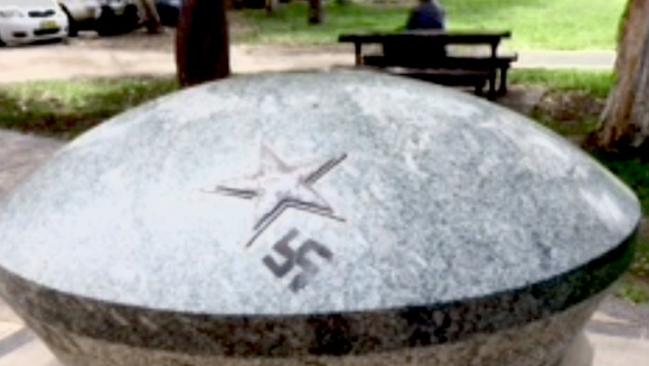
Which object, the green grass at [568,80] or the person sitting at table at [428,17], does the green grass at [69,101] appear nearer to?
the person sitting at table at [428,17]

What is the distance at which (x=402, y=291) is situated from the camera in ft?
8.25

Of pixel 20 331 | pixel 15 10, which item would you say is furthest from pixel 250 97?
pixel 15 10

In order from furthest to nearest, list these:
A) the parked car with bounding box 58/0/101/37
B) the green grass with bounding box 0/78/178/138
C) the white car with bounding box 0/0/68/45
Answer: the parked car with bounding box 58/0/101/37 < the white car with bounding box 0/0/68/45 < the green grass with bounding box 0/78/178/138

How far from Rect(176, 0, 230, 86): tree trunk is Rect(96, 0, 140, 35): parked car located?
11.4 metres

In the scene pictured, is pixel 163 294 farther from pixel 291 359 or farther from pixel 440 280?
pixel 440 280

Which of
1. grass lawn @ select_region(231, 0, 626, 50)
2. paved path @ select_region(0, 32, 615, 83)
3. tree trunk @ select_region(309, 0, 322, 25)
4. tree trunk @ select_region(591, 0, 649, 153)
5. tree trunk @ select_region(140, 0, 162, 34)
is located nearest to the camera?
tree trunk @ select_region(591, 0, 649, 153)

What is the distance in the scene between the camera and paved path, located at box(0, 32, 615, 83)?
14.1 meters

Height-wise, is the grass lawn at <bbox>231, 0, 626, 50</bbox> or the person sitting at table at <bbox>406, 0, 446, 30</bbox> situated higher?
the person sitting at table at <bbox>406, 0, 446, 30</bbox>

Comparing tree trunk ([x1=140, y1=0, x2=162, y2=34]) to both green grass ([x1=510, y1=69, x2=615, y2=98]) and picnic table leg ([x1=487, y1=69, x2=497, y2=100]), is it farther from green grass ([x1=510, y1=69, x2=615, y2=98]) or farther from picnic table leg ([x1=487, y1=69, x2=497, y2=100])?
picnic table leg ([x1=487, y1=69, x2=497, y2=100])

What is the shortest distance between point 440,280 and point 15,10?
16693 millimetres

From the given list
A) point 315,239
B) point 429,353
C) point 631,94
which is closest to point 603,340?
point 429,353

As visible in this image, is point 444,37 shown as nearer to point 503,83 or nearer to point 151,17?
point 503,83

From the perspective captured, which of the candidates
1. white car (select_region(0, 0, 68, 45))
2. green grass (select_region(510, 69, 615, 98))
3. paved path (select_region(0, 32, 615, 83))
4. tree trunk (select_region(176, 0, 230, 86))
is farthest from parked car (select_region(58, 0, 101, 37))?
tree trunk (select_region(176, 0, 230, 86))

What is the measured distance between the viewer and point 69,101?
38.9 ft
